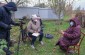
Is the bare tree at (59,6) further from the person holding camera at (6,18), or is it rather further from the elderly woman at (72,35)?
the person holding camera at (6,18)

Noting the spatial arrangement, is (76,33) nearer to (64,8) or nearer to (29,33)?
(29,33)

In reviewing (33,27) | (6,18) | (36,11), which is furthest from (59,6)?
(6,18)

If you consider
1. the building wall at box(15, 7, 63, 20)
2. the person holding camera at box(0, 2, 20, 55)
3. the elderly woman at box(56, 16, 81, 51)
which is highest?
the person holding camera at box(0, 2, 20, 55)

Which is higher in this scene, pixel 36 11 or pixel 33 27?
pixel 33 27

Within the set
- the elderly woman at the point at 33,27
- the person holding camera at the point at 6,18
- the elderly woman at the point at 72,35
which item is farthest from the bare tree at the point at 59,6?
the person holding camera at the point at 6,18

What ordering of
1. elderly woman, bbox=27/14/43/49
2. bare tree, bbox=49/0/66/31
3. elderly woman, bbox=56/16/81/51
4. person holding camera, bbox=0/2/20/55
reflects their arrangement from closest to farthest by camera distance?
1. person holding camera, bbox=0/2/20/55
2. elderly woman, bbox=56/16/81/51
3. elderly woman, bbox=27/14/43/49
4. bare tree, bbox=49/0/66/31

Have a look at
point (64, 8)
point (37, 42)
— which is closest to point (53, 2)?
point (64, 8)

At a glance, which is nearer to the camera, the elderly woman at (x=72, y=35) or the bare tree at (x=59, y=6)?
the elderly woman at (x=72, y=35)

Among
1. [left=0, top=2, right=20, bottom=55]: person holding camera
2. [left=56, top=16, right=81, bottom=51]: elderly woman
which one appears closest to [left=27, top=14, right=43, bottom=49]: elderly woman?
[left=56, top=16, right=81, bottom=51]: elderly woman

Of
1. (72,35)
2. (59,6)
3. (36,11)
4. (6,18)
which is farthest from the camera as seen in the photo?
(36,11)

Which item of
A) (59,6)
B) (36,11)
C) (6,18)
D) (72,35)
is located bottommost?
(36,11)

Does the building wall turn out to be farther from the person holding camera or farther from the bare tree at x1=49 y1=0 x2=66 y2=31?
the person holding camera

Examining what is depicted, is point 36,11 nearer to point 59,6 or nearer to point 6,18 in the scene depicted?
point 59,6

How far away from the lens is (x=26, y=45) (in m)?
A: 9.98
